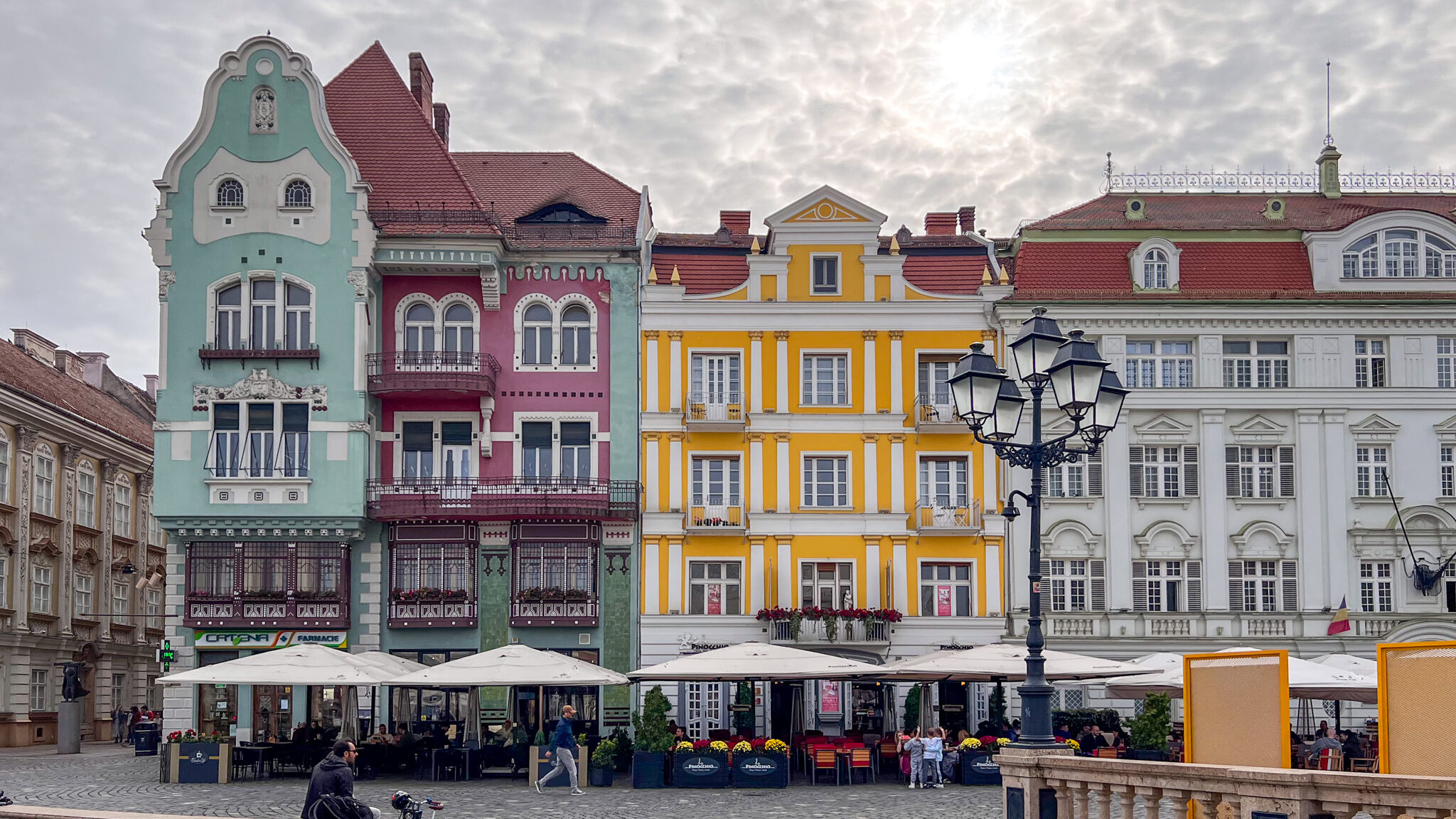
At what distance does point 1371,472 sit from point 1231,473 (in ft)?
12.1

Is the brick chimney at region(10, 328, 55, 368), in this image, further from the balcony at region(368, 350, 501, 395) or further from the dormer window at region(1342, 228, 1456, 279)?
the dormer window at region(1342, 228, 1456, 279)

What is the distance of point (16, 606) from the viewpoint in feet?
159

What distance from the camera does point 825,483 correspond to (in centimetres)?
4359

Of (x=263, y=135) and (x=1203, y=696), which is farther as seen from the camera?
(x=263, y=135)

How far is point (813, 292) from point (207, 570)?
17.3 m

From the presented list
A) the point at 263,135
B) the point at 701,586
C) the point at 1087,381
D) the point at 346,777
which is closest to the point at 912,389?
the point at 701,586

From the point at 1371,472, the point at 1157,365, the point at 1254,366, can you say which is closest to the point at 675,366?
the point at 1157,365

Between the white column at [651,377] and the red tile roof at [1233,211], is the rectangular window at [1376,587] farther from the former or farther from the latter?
the white column at [651,377]

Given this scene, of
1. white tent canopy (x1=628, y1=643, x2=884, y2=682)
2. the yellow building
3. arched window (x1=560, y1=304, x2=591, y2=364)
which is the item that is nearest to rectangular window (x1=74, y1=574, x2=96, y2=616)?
arched window (x1=560, y1=304, x2=591, y2=364)

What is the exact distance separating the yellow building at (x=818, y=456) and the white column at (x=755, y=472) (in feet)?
0.12

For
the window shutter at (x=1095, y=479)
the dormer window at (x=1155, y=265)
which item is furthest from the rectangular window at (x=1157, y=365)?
the window shutter at (x=1095, y=479)

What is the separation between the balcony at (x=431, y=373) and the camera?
139 ft

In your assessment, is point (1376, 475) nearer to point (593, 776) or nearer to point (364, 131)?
point (593, 776)

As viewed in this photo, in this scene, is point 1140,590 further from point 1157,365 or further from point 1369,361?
point 1369,361
